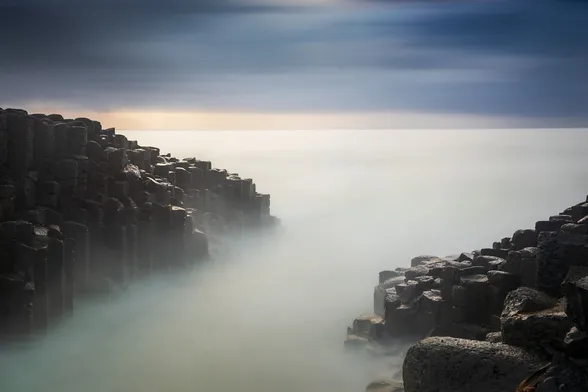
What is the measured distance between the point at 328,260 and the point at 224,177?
8.98 m

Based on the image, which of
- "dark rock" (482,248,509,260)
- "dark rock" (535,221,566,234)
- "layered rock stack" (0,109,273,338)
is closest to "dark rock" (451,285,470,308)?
"dark rock" (482,248,509,260)

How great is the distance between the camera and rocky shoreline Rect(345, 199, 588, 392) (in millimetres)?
9203

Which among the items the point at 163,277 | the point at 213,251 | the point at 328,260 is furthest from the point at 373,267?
the point at 163,277

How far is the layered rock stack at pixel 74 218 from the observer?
2014 centimetres

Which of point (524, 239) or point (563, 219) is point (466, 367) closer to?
point (524, 239)

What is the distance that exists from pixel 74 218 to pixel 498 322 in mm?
17847

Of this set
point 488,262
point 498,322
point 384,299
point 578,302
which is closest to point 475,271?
point 488,262

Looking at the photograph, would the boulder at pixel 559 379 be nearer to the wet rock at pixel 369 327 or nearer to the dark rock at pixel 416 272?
the wet rock at pixel 369 327

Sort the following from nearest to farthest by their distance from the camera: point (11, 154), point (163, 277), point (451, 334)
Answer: point (451, 334) → point (11, 154) → point (163, 277)

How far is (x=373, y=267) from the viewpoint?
3684 centimetres

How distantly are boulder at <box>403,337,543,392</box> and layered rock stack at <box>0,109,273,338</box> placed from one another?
14.8 metres

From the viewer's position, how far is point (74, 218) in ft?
82.5

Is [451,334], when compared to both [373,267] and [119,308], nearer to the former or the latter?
[119,308]

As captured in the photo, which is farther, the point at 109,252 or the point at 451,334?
the point at 109,252
